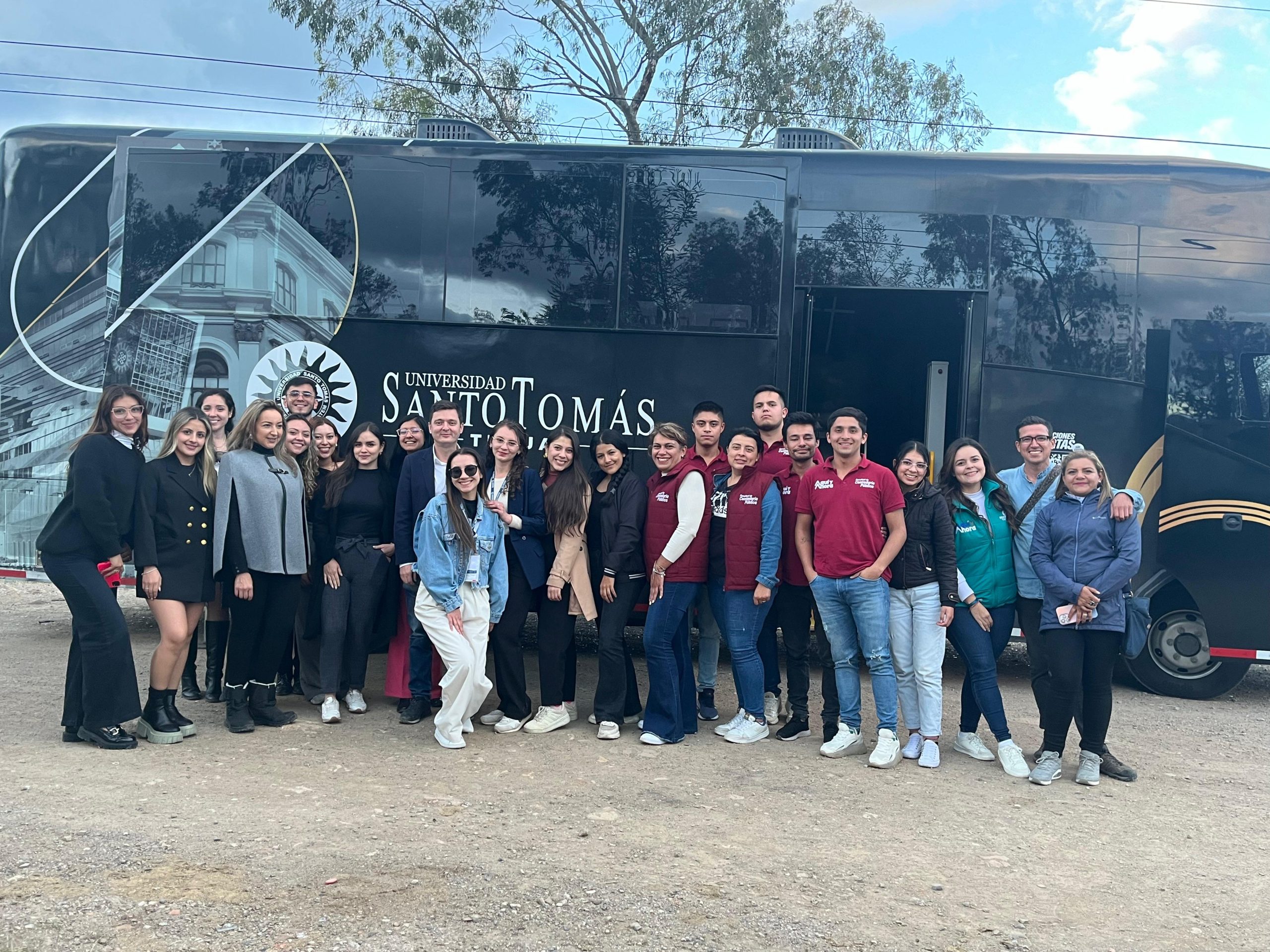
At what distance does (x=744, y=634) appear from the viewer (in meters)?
5.45

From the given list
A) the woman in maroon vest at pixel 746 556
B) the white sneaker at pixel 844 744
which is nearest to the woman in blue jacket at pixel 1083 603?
the white sneaker at pixel 844 744

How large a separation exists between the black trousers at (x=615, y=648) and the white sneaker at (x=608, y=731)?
0.05 metres

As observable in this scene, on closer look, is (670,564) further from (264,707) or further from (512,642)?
(264,707)

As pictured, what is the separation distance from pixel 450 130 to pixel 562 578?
12.4 ft

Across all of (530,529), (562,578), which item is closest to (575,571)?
(562,578)

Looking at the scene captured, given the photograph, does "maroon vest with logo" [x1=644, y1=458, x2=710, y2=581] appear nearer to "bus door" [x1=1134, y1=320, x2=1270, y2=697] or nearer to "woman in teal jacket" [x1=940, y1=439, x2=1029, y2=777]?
"woman in teal jacket" [x1=940, y1=439, x2=1029, y2=777]

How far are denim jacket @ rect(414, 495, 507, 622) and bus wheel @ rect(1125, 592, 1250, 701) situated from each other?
450cm

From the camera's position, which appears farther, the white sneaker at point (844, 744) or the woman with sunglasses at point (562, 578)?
the woman with sunglasses at point (562, 578)

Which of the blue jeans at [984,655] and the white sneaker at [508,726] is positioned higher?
the blue jeans at [984,655]

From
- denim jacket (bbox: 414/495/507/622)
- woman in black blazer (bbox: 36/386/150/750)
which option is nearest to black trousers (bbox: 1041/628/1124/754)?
denim jacket (bbox: 414/495/507/622)

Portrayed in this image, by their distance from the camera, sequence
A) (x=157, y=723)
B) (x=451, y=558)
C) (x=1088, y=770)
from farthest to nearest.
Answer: (x=451, y=558) < (x=157, y=723) < (x=1088, y=770)

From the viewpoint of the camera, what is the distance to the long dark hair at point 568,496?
5602 mm

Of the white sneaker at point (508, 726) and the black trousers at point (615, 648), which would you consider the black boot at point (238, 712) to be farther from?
the black trousers at point (615, 648)

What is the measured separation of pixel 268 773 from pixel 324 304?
3.52 meters
